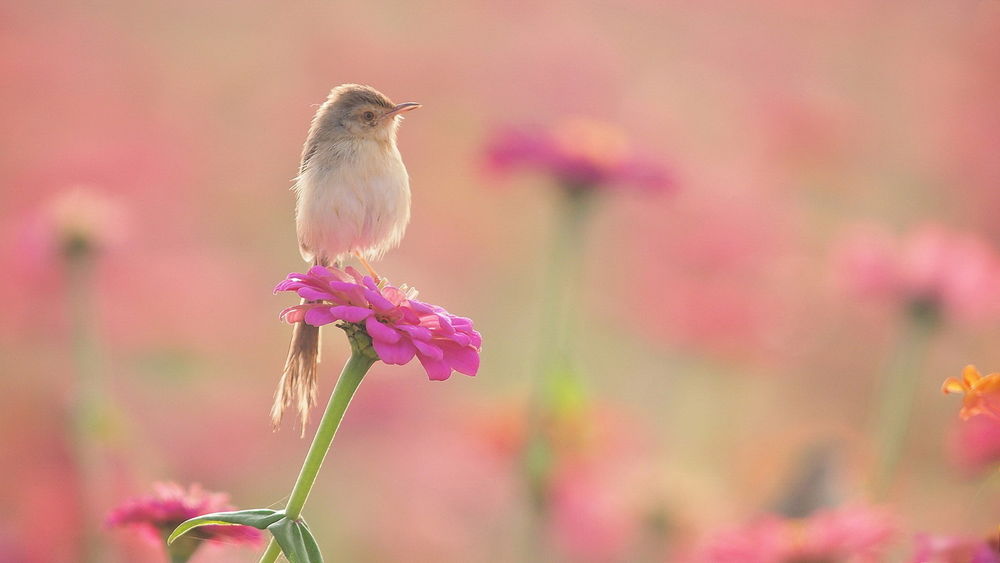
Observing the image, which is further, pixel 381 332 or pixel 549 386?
pixel 549 386

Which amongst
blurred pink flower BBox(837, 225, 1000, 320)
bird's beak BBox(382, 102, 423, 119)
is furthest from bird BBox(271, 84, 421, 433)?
blurred pink flower BBox(837, 225, 1000, 320)

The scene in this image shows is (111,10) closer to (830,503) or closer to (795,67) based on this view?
(795,67)

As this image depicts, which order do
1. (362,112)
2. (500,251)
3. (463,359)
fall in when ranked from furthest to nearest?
(500,251) < (362,112) < (463,359)

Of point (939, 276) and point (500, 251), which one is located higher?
point (939, 276)

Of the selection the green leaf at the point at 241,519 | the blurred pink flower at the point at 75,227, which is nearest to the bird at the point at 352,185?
the green leaf at the point at 241,519

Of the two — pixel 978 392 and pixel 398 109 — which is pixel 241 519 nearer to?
pixel 978 392

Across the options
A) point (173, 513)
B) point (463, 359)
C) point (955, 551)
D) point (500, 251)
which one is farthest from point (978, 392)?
point (500, 251)

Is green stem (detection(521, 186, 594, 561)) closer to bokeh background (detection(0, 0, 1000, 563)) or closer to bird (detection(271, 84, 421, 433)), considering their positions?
bokeh background (detection(0, 0, 1000, 563))

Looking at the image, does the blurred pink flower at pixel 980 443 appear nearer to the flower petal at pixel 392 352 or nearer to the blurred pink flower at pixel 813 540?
the blurred pink flower at pixel 813 540
